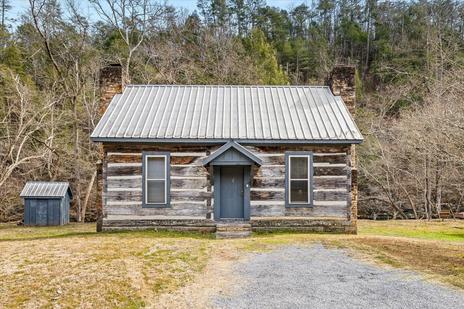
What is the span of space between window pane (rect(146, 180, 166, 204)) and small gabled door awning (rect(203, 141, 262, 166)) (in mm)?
1816

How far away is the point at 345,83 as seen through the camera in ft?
52.7

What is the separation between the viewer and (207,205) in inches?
536

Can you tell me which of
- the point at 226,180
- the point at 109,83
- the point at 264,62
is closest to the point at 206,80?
the point at 264,62

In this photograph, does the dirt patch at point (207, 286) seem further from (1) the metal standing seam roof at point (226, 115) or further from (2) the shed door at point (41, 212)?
(2) the shed door at point (41, 212)

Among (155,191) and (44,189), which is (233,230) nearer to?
(155,191)

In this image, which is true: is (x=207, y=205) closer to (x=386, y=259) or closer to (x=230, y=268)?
(x=230, y=268)

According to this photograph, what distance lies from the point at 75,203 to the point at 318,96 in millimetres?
16108

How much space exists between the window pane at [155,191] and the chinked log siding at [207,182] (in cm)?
27

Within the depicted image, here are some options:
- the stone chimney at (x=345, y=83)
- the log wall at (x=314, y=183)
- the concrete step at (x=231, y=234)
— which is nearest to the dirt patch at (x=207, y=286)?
the concrete step at (x=231, y=234)

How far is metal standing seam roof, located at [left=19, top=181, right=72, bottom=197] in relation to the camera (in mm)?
16594

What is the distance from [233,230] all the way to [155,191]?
2.98 m

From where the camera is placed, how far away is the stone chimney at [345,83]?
51.9 ft

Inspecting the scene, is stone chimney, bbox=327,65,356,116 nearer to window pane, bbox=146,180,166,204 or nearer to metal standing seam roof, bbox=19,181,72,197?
window pane, bbox=146,180,166,204

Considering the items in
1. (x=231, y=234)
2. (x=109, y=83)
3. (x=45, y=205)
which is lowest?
(x=231, y=234)
